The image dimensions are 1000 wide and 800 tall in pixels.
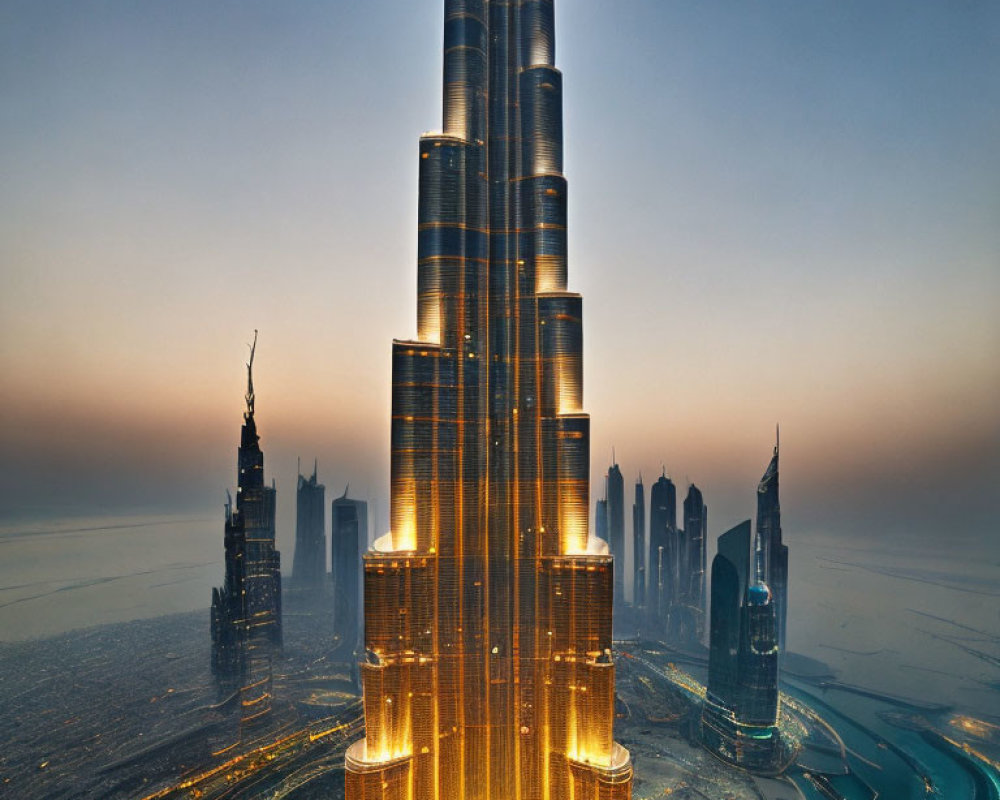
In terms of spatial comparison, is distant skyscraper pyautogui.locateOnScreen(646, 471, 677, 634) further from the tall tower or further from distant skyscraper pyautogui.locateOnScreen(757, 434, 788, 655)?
the tall tower

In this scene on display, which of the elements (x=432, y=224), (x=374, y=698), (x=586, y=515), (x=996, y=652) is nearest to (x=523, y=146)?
(x=432, y=224)

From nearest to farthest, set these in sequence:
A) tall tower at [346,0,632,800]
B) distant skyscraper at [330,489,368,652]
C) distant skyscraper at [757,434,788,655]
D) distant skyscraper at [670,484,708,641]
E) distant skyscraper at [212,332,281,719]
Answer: tall tower at [346,0,632,800] < distant skyscraper at [212,332,281,719] < distant skyscraper at [757,434,788,655] < distant skyscraper at [330,489,368,652] < distant skyscraper at [670,484,708,641]

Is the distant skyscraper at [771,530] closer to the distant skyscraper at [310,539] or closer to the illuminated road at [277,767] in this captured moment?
the illuminated road at [277,767]

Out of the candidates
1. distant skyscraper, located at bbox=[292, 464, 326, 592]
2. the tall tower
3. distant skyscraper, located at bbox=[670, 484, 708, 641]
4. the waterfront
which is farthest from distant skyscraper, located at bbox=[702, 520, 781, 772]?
distant skyscraper, located at bbox=[292, 464, 326, 592]

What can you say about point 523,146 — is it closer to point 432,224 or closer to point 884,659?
point 432,224

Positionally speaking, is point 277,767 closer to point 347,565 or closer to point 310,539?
point 347,565

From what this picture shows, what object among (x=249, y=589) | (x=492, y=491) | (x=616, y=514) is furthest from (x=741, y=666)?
(x=616, y=514)
